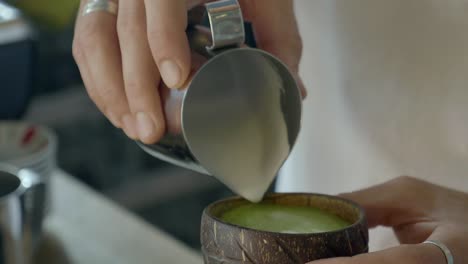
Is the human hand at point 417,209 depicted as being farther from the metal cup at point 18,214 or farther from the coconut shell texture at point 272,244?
the metal cup at point 18,214

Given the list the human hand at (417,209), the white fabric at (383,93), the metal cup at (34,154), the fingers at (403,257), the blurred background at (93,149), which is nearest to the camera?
the fingers at (403,257)

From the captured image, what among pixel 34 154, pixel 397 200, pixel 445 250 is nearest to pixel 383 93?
pixel 397 200

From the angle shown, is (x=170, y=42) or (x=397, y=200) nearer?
(x=170, y=42)

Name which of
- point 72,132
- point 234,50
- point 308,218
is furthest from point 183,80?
point 72,132

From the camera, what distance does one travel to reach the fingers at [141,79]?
62 cm

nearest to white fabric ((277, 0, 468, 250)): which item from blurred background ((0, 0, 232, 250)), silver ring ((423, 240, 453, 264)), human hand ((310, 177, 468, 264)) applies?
human hand ((310, 177, 468, 264))

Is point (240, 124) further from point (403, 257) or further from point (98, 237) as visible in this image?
point (98, 237)

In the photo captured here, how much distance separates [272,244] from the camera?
55cm

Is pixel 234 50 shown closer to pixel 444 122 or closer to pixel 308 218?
pixel 308 218

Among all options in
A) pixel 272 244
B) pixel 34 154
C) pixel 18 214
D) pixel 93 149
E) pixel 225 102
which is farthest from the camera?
pixel 93 149

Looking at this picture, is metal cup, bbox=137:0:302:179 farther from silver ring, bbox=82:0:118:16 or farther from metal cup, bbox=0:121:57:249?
metal cup, bbox=0:121:57:249

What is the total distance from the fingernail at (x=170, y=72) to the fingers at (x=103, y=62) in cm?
6

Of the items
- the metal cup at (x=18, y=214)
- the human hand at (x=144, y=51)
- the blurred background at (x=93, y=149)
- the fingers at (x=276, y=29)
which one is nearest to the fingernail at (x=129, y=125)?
the human hand at (x=144, y=51)

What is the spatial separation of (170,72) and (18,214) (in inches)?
14.3
